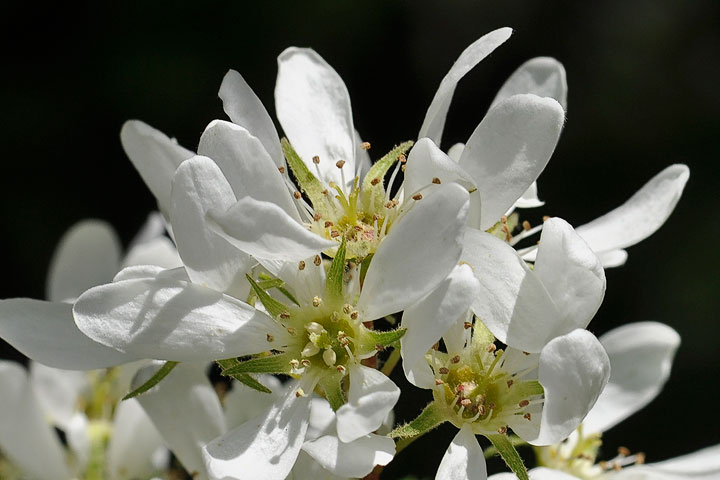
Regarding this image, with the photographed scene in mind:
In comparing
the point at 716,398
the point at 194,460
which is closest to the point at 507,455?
the point at 194,460

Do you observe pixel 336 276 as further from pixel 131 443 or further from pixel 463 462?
pixel 131 443

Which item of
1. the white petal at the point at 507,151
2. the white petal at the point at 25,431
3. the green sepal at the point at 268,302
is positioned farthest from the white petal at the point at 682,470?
the white petal at the point at 25,431

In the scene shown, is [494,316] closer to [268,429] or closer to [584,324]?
[584,324]

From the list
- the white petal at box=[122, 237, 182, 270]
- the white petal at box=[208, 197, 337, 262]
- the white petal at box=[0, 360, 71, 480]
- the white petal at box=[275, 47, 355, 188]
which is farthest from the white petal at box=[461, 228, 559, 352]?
the white petal at box=[0, 360, 71, 480]

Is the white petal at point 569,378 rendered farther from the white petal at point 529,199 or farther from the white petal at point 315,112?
the white petal at point 315,112

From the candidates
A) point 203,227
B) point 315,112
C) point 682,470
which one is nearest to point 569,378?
point 203,227

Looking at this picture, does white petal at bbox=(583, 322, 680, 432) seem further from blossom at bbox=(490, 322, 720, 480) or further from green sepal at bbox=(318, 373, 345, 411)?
green sepal at bbox=(318, 373, 345, 411)
